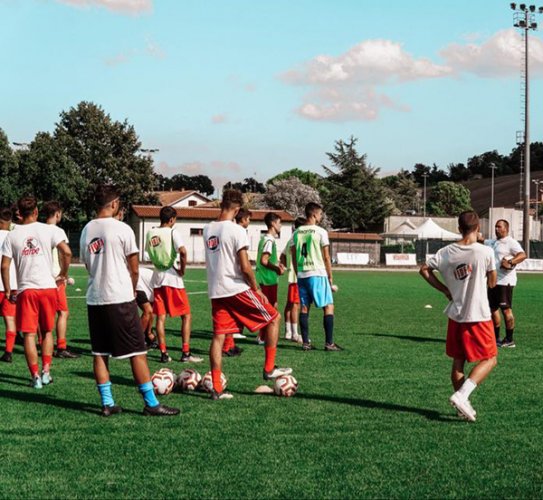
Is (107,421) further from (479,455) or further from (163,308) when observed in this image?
(163,308)

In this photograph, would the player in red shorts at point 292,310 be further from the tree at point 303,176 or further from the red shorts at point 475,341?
the tree at point 303,176

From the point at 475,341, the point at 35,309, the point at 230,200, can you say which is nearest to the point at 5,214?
the point at 35,309

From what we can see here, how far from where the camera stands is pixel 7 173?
62.7m

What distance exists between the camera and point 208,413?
23.7 feet

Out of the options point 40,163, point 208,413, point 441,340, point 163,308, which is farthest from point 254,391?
point 40,163

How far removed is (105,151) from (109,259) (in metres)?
67.1

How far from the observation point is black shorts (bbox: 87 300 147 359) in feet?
22.6

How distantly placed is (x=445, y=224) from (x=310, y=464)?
290 feet

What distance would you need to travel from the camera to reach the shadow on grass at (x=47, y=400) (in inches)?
289

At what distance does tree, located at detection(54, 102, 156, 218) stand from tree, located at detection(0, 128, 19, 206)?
317 inches

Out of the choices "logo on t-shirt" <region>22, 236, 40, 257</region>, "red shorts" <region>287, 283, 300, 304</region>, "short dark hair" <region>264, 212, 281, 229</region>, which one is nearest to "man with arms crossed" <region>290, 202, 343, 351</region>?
"short dark hair" <region>264, 212, 281, 229</region>

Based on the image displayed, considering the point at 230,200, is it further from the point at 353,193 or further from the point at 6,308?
the point at 353,193

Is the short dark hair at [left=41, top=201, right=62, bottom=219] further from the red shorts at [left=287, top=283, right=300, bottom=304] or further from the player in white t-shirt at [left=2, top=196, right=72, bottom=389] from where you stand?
the red shorts at [left=287, top=283, right=300, bottom=304]

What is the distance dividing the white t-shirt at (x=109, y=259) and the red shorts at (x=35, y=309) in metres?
1.86
